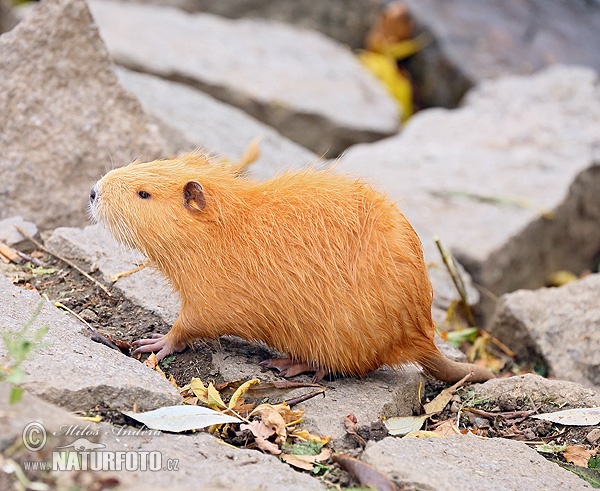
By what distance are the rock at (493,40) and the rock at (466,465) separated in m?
7.42

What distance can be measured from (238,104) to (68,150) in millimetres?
3971

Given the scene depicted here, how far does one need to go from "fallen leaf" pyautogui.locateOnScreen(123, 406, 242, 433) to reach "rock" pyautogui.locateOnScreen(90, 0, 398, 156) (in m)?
→ 6.08

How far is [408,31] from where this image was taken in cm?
1101

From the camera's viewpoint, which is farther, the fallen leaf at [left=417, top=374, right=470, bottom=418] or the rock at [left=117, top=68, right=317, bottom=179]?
the rock at [left=117, top=68, right=317, bottom=179]

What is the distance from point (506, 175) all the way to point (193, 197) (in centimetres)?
455

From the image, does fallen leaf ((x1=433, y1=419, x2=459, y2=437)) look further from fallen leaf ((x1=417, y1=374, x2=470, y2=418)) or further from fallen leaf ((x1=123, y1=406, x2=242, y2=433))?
fallen leaf ((x1=123, y1=406, x2=242, y2=433))

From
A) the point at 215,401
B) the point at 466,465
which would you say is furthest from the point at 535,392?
the point at 215,401

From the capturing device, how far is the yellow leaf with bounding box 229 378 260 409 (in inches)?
133

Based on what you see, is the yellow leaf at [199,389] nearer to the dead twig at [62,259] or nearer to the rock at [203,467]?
the rock at [203,467]

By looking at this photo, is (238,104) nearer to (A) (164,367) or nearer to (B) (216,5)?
(B) (216,5)

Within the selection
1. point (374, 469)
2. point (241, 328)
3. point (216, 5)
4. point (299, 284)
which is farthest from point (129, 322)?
point (216, 5)

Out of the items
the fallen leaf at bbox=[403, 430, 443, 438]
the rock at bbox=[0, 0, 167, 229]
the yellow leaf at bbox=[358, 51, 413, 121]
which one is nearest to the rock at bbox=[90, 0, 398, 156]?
the yellow leaf at bbox=[358, 51, 413, 121]

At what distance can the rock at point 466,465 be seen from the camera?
9.52ft

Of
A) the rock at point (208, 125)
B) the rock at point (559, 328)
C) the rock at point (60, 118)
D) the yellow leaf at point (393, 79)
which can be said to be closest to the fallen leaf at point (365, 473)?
the rock at point (559, 328)
